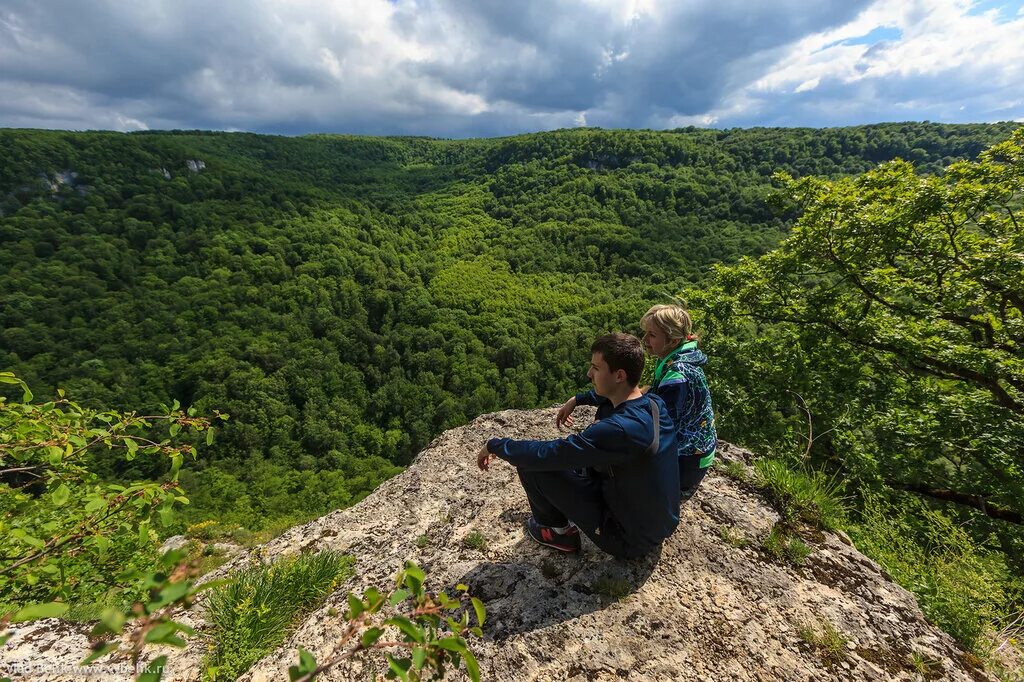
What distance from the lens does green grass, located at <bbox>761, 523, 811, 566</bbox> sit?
3.58m

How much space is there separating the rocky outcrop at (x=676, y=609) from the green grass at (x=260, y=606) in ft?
0.46

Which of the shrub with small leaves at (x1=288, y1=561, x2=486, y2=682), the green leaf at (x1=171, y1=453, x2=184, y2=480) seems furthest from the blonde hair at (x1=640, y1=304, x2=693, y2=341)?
the green leaf at (x1=171, y1=453, x2=184, y2=480)

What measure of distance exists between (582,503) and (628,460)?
24.0 inches

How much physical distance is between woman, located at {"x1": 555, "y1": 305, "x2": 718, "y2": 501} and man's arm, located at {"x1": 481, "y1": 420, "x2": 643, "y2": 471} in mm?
697

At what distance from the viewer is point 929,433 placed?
23.9 feet

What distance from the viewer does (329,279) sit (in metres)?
102

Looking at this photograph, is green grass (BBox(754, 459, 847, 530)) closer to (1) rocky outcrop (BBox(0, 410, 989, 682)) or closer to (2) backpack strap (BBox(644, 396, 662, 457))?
(1) rocky outcrop (BBox(0, 410, 989, 682))

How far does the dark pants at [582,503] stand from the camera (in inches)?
125

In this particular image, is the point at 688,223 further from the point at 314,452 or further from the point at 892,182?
the point at 892,182

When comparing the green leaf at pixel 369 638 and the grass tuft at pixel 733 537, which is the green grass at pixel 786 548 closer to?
the grass tuft at pixel 733 537

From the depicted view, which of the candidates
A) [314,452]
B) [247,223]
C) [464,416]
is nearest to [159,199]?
[247,223]

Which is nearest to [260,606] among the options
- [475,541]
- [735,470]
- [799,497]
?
[475,541]

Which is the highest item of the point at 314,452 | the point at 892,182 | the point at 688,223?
the point at 892,182

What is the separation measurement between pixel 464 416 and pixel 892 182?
207 ft
